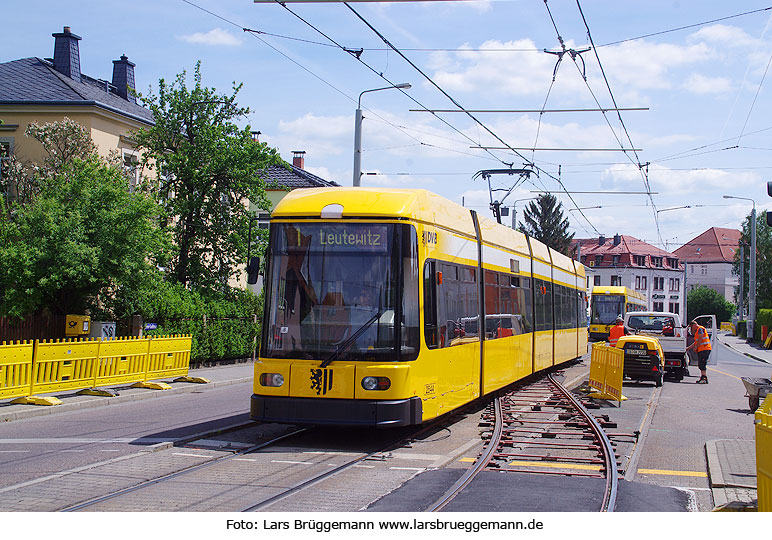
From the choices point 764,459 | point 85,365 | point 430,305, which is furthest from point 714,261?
point 764,459

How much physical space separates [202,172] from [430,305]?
17.3 meters

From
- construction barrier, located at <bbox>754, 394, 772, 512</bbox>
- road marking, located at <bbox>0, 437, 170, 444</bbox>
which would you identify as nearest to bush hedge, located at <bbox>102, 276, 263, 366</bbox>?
road marking, located at <bbox>0, 437, 170, 444</bbox>

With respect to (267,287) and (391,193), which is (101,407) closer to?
(267,287)

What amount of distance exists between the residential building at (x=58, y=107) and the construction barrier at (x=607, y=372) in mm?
16387

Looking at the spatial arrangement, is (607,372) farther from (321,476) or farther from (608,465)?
(321,476)

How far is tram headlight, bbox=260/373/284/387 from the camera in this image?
1040cm

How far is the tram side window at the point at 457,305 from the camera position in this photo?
11500 mm

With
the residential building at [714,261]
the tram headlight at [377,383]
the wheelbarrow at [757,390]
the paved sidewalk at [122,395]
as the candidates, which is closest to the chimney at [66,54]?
the paved sidewalk at [122,395]

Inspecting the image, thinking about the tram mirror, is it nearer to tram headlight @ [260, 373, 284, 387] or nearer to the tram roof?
the tram roof

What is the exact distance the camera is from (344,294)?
1033cm

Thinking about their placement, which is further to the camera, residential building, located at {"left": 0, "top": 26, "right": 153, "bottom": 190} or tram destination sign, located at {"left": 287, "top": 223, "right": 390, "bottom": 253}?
residential building, located at {"left": 0, "top": 26, "right": 153, "bottom": 190}

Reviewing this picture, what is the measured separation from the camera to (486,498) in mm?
7246

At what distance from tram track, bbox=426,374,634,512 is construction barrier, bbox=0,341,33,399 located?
8.16 m

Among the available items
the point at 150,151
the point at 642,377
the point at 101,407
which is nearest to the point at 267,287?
the point at 101,407
